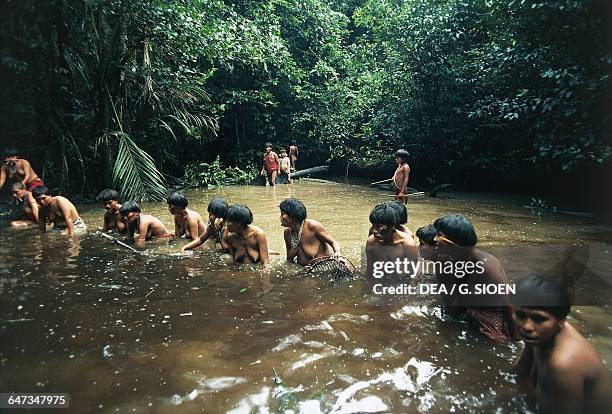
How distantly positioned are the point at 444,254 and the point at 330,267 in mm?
1551

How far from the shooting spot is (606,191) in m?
9.40

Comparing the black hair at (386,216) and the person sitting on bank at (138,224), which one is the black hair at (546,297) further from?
the person sitting on bank at (138,224)

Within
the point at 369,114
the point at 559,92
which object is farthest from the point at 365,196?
the point at 369,114

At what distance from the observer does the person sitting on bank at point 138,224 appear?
19.4 feet

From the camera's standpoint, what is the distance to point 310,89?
1802cm

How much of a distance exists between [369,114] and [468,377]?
630 inches

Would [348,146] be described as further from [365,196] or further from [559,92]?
[559,92]

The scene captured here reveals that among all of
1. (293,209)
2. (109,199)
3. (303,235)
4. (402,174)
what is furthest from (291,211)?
(402,174)

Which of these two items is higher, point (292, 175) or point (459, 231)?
point (459, 231)

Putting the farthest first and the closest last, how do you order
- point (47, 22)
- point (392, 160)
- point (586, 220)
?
point (392, 160) → point (586, 220) → point (47, 22)

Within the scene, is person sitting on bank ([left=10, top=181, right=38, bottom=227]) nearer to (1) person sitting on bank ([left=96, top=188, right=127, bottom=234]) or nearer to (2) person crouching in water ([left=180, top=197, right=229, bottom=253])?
(1) person sitting on bank ([left=96, top=188, right=127, bottom=234])

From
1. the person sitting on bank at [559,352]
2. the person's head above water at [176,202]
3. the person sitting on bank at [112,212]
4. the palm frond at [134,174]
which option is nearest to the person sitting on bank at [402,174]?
the person's head above water at [176,202]

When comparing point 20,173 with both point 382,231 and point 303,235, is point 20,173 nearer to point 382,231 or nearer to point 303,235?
point 303,235

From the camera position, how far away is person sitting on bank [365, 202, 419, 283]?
3914 millimetres
